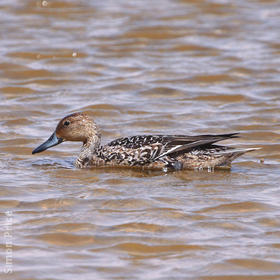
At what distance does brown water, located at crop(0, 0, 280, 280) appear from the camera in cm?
583

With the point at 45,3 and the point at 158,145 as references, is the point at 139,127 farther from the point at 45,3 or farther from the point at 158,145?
the point at 45,3

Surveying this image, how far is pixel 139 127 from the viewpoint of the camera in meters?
10.1

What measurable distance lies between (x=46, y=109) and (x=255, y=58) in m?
4.17

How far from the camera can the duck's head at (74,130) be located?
8.80 meters

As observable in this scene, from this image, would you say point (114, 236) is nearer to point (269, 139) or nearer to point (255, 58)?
point (269, 139)

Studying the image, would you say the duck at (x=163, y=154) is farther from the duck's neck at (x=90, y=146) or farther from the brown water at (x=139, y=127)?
the brown water at (x=139, y=127)

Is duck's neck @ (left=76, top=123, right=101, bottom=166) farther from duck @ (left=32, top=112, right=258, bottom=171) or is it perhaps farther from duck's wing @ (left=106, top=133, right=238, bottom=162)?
duck's wing @ (left=106, top=133, right=238, bottom=162)

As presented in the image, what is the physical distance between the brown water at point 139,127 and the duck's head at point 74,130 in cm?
25

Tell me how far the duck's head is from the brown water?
25cm

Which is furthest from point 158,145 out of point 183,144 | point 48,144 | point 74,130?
point 48,144

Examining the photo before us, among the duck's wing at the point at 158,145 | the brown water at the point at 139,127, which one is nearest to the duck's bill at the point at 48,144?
the brown water at the point at 139,127

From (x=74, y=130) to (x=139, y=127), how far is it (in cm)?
146

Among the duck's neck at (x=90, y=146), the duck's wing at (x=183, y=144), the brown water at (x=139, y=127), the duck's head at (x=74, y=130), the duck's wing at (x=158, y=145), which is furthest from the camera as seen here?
the duck's head at (x=74, y=130)

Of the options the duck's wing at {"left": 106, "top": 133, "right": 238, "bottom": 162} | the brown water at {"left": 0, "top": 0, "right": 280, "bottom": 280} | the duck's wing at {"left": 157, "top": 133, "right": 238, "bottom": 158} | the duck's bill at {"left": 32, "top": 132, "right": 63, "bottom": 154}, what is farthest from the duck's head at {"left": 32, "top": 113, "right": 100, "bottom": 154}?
the duck's wing at {"left": 157, "top": 133, "right": 238, "bottom": 158}
